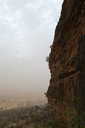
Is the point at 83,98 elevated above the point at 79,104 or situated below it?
above

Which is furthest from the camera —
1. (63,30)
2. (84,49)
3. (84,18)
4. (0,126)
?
(0,126)

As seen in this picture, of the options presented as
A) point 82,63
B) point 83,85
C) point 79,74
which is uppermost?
point 82,63

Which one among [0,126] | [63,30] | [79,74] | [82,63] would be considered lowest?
[0,126]

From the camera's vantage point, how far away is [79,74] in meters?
4.50

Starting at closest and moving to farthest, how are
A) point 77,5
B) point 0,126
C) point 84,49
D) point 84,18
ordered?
point 84,49 < point 84,18 < point 77,5 < point 0,126

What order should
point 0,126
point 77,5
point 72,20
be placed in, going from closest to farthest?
point 77,5 → point 72,20 → point 0,126

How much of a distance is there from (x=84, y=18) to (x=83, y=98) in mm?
4754

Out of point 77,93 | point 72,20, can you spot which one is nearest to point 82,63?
point 77,93

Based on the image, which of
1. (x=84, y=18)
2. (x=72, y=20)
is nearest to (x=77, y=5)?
(x=72, y=20)

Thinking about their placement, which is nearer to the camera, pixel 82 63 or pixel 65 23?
pixel 82 63

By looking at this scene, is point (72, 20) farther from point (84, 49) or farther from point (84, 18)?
point (84, 49)

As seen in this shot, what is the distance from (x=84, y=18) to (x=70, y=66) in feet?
10.8

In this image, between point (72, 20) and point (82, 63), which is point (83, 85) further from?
point (72, 20)

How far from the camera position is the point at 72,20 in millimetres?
6309
